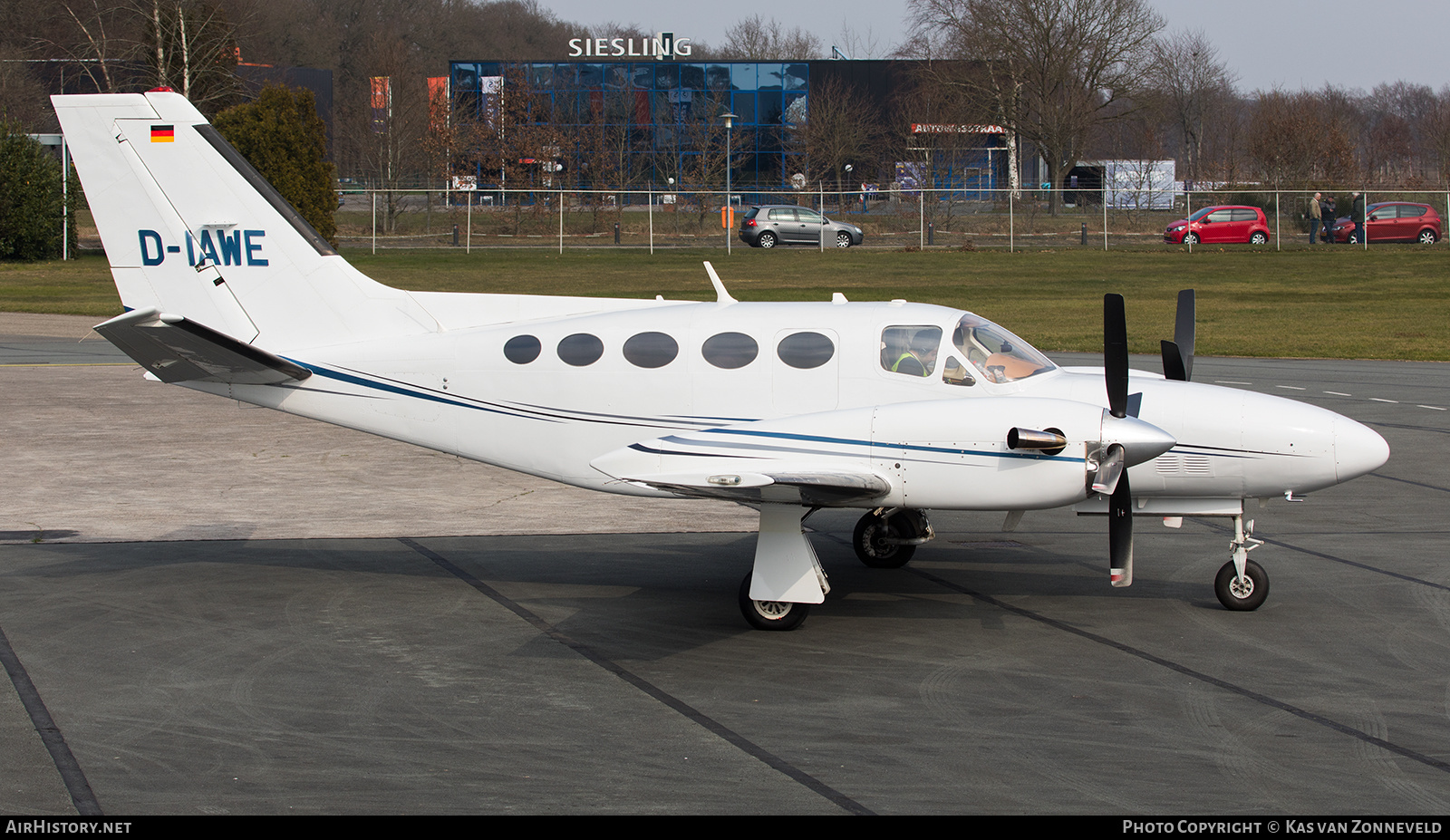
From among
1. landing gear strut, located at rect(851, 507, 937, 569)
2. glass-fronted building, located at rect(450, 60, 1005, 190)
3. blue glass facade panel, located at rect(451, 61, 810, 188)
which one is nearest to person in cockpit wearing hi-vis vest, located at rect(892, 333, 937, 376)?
landing gear strut, located at rect(851, 507, 937, 569)

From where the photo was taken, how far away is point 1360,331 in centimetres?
3164

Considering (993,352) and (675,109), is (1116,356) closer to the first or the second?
(993,352)

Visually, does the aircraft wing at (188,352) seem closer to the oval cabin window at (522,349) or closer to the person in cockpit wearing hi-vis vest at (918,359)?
the oval cabin window at (522,349)

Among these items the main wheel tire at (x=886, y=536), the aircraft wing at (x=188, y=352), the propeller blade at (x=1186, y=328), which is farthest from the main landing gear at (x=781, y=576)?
the aircraft wing at (x=188, y=352)

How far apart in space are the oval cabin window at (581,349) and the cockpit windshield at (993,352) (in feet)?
9.98

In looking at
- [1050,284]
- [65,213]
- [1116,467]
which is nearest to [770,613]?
[1116,467]

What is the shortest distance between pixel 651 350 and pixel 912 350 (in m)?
2.22

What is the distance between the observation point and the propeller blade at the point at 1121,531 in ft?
30.4

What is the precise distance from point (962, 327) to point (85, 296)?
35.6 metres

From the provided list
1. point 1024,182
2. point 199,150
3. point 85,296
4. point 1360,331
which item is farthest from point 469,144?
point 199,150

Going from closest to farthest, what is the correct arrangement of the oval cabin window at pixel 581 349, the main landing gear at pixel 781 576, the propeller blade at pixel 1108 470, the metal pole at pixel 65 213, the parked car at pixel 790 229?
the propeller blade at pixel 1108 470, the main landing gear at pixel 781 576, the oval cabin window at pixel 581 349, the metal pole at pixel 65 213, the parked car at pixel 790 229

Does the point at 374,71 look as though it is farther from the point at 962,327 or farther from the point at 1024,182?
the point at 962,327

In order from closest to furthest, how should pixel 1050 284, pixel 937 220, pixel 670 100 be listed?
pixel 1050 284
pixel 937 220
pixel 670 100

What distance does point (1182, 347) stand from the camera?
11.5 meters
